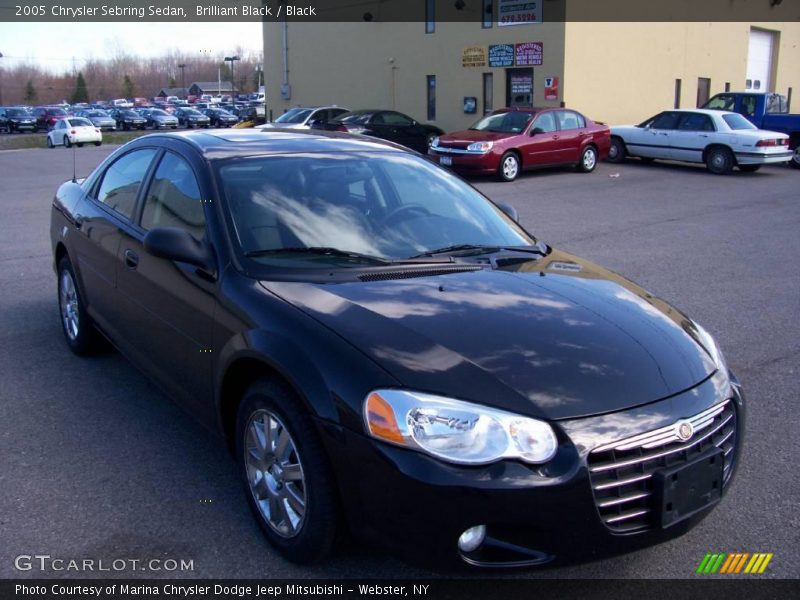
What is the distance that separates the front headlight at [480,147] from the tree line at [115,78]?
84828 mm

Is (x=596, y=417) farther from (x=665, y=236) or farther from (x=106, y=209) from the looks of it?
(x=665, y=236)

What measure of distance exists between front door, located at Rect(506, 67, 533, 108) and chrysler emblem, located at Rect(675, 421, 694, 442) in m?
23.5

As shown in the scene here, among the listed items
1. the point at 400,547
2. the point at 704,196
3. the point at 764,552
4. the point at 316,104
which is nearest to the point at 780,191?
the point at 704,196

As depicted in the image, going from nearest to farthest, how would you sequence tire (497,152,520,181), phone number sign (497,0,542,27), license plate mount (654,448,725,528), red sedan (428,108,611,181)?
license plate mount (654,448,725,528), red sedan (428,108,611,181), tire (497,152,520,181), phone number sign (497,0,542,27)

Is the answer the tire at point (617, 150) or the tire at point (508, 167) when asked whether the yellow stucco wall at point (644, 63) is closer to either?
the tire at point (617, 150)

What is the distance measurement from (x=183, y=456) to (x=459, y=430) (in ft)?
6.20

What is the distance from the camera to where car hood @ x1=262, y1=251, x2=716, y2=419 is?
2.71m

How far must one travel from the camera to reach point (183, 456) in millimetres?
3969

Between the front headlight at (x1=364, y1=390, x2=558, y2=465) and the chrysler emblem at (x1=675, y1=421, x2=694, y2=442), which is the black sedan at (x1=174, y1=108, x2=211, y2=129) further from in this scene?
the chrysler emblem at (x1=675, y1=421, x2=694, y2=442)

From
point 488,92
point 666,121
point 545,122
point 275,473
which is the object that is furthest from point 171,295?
point 488,92

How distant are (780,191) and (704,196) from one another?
6.84ft

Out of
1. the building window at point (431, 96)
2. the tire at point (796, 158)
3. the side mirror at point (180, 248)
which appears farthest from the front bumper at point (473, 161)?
the side mirror at point (180, 248)

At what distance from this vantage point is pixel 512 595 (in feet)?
9.52

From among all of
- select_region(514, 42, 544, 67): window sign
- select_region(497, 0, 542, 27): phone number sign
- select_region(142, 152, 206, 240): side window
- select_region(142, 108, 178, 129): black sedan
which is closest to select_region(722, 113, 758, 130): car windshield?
select_region(514, 42, 544, 67): window sign
